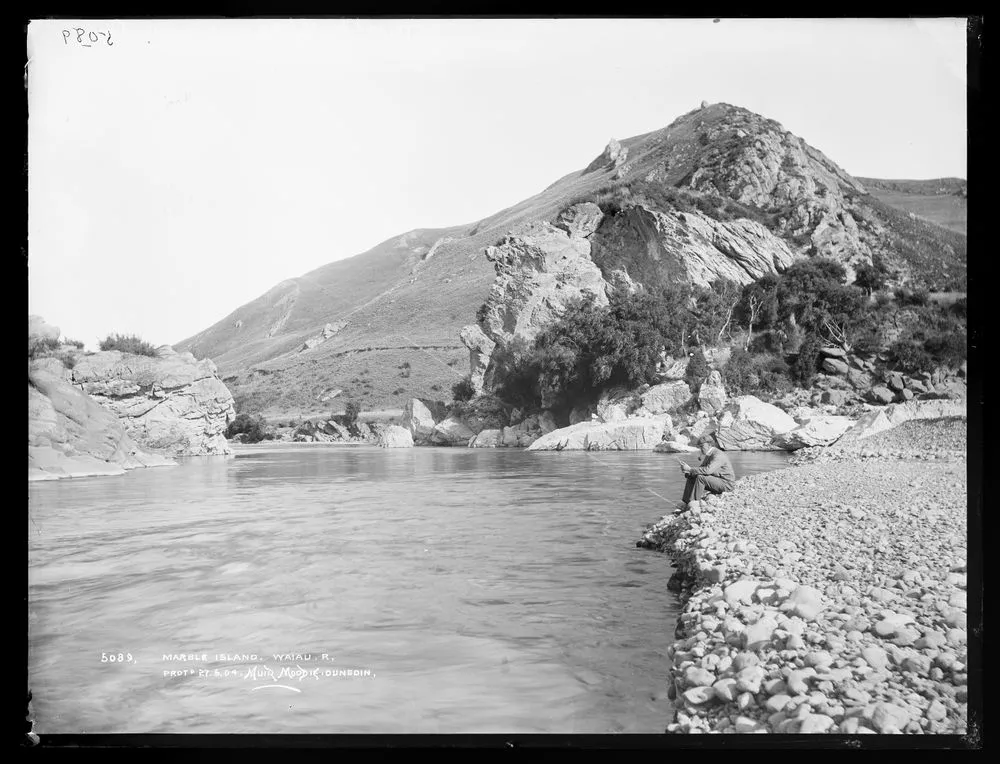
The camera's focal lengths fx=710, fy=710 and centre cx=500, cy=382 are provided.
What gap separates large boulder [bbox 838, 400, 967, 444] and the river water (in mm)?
3344

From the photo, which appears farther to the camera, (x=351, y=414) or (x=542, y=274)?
(x=351, y=414)

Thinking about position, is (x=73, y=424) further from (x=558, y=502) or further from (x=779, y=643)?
(x=779, y=643)

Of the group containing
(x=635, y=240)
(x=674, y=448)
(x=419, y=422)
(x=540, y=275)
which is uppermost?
(x=635, y=240)

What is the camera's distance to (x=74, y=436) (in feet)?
30.8

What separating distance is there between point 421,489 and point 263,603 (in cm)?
565

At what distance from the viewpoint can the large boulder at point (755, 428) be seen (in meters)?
14.8

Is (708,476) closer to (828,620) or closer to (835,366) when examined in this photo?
(828,620)

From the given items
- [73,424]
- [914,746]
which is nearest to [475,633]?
[914,746]

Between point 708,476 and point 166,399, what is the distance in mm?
14733

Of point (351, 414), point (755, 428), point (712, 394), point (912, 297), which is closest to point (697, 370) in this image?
point (712, 394)

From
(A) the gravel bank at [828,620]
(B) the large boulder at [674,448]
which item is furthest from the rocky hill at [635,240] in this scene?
(A) the gravel bank at [828,620]

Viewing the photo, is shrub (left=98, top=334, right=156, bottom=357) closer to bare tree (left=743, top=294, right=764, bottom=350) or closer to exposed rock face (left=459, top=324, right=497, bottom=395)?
bare tree (left=743, top=294, right=764, bottom=350)

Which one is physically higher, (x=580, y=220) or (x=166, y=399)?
(x=580, y=220)
